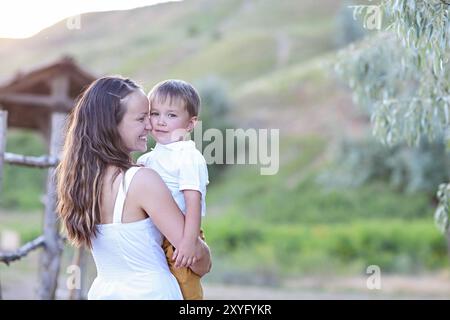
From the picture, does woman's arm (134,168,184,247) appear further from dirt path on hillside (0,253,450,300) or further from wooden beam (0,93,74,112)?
wooden beam (0,93,74,112)

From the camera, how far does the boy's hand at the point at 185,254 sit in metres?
2.39

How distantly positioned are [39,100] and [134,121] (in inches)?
356

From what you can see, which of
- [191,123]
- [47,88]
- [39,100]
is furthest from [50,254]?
[47,88]

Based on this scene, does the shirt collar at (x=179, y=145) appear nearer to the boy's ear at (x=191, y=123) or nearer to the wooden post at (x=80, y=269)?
the boy's ear at (x=191, y=123)

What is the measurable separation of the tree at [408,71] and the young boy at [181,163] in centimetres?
147

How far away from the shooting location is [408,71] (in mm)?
5828

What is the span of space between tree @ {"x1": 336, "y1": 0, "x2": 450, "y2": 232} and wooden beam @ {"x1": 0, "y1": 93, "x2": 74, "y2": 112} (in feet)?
18.5

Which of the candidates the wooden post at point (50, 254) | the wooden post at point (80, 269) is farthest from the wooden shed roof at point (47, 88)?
the wooden post at point (80, 269)

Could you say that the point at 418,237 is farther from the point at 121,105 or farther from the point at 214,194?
the point at 121,105

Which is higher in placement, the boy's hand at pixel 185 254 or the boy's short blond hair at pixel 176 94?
the boy's short blond hair at pixel 176 94

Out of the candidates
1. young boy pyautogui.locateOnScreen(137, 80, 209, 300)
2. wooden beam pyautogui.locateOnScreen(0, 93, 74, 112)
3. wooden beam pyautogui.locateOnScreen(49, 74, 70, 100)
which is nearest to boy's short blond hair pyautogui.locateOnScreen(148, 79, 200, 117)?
young boy pyautogui.locateOnScreen(137, 80, 209, 300)

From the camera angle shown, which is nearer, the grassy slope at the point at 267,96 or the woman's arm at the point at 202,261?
the woman's arm at the point at 202,261

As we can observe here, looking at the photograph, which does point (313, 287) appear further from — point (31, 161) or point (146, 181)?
point (146, 181)

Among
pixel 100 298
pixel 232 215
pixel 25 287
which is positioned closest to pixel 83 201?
pixel 100 298
